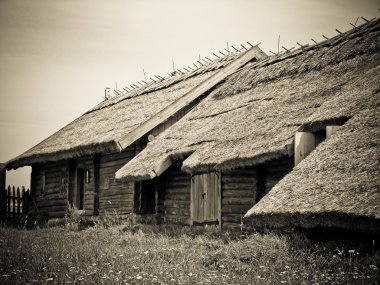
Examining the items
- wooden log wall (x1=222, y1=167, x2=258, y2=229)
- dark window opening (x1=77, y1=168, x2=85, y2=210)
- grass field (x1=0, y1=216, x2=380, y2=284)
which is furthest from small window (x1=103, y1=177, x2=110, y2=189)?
grass field (x1=0, y1=216, x2=380, y2=284)

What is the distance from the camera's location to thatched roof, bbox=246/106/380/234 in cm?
656

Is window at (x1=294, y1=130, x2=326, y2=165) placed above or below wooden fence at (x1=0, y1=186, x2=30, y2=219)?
above

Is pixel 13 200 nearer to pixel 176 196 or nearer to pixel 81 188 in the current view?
pixel 81 188

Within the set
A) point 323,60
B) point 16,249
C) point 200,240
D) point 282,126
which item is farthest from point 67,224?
point 323,60

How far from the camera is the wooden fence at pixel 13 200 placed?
67.8 ft

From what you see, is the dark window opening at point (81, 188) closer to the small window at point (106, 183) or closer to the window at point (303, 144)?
the small window at point (106, 183)

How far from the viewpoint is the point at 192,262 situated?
761 cm

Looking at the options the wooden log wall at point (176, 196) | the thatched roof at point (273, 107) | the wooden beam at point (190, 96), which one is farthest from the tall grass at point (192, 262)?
the wooden beam at point (190, 96)

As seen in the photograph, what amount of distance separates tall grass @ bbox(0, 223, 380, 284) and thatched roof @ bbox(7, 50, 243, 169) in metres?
5.90

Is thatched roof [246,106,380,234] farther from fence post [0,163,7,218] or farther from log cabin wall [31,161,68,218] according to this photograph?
fence post [0,163,7,218]

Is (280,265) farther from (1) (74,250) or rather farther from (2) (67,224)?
(2) (67,224)

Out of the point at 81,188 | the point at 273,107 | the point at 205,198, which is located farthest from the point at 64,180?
the point at 273,107

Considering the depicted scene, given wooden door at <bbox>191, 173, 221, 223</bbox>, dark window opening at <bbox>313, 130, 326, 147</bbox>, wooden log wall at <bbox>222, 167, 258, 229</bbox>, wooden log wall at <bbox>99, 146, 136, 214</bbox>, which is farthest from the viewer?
wooden log wall at <bbox>99, 146, 136, 214</bbox>

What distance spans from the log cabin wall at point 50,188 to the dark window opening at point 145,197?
4750 millimetres
